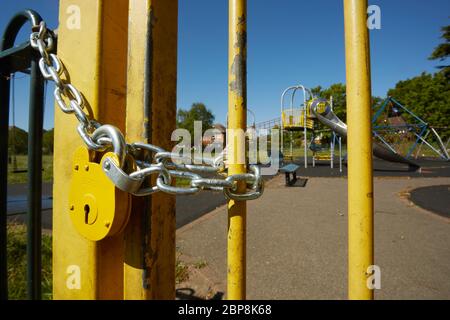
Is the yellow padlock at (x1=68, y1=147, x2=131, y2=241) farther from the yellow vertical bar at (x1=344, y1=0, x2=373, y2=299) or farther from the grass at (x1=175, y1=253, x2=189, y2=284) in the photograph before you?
the grass at (x1=175, y1=253, x2=189, y2=284)

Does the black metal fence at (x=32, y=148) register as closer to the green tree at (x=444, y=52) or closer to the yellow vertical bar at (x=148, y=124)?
the yellow vertical bar at (x=148, y=124)

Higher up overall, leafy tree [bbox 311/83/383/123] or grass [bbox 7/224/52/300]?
leafy tree [bbox 311/83/383/123]

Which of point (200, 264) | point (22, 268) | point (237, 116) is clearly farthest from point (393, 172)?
point (237, 116)

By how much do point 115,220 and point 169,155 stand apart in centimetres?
18

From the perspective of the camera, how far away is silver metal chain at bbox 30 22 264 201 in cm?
49

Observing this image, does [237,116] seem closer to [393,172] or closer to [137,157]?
[137,157]

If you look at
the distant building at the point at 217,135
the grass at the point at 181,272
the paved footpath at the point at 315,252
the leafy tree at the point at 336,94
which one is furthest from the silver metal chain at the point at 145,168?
the leafy tree at the point at 336,94

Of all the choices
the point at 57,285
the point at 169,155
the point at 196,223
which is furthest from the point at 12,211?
the point at 169,155

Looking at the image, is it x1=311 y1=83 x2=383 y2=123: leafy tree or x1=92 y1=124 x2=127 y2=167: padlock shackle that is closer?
x1=92 y1=124 x2=127 y2=167: padlock shackle

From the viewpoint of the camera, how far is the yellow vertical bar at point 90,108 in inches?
24.1

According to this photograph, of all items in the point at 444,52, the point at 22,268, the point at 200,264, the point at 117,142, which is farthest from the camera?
the point at 444,52

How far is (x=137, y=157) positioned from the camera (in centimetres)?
54

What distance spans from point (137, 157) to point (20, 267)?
2.39 metres

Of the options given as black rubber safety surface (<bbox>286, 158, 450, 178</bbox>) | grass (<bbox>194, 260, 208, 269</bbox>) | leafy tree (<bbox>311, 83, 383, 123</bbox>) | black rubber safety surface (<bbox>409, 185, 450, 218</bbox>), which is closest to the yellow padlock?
grass (<bbox>194, 260, 208, 269</bbox>)
